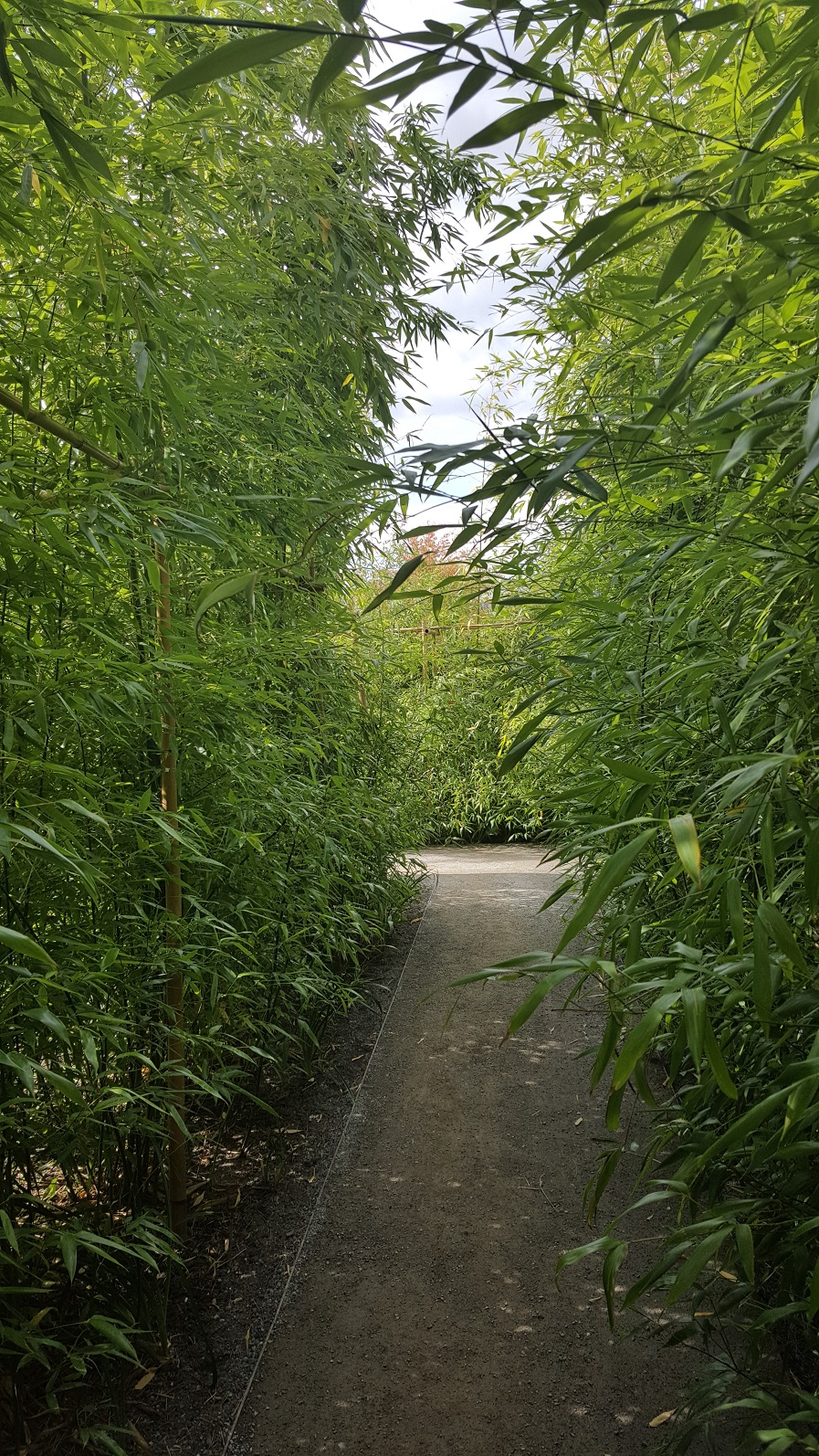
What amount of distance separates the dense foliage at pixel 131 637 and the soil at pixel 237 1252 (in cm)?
13

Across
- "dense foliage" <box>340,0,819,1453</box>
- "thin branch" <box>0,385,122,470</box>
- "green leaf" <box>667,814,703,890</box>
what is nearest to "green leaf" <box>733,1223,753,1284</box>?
"dense foliage" <box>340,0,819,1453</box>

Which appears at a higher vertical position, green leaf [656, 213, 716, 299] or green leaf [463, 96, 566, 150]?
green leaf [463, 96, 566, 150]

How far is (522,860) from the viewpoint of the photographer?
24.1 feet

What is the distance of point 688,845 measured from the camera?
2.53ft

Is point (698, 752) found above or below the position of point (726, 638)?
below

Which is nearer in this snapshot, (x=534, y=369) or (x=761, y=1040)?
(x=761, y=1040)

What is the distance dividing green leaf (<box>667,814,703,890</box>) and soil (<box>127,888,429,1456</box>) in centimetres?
162

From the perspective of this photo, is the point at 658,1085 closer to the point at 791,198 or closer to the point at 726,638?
the point at 726,638

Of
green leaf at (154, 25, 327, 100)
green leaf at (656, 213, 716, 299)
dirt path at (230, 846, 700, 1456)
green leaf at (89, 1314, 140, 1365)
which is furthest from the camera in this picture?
dirt path at (230, 846, 700, 1456)

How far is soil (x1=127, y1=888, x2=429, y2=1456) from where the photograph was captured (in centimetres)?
177

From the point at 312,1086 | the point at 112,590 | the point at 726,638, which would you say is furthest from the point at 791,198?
the point at 312,1086

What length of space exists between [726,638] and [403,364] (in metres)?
2.95

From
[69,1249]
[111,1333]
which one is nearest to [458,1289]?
[111,1333]

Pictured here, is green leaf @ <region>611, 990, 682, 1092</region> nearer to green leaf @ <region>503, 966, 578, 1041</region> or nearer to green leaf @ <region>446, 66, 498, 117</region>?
green leaf @ <region>503, 966, 578, 1041</region>
